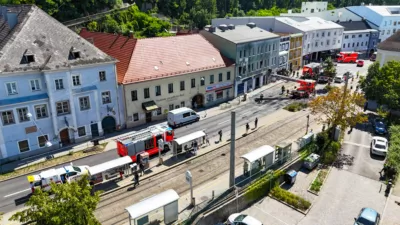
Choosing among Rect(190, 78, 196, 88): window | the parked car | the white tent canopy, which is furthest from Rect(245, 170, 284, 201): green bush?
Rect(190, 78, 196, 88): window

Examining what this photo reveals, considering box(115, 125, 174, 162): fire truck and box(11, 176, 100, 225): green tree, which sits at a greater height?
box(11, 176, 100, 225): green tree

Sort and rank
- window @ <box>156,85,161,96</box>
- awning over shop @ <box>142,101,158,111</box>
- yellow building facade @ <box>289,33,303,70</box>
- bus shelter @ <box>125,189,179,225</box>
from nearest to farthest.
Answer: bus shelter @ <box>125,189,179,225</box> → awning over shop @ <box>142,101,158,111</box> → window @ <box>156,85,161,96</box> → yellow building facade @ <box>289,33,303,70</box>

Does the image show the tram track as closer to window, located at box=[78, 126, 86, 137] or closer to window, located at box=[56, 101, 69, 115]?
window, located at box=[78, 126, 86, 137]

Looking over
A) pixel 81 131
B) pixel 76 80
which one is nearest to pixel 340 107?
pixel 76 80

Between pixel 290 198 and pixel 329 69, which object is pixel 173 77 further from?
pixel 329 69

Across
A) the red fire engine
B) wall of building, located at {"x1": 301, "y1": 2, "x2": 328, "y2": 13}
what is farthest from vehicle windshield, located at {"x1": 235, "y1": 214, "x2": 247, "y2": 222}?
wall of building, located at {"x1": 301, "y1": 2, "x2": 328, "y2": 13}

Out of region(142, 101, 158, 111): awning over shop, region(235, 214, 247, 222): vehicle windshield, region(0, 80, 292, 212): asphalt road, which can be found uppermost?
region(142, 101, 158, 111): awning over shop

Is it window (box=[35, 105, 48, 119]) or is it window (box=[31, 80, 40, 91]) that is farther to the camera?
window (box=[35, 105, 48, 119])

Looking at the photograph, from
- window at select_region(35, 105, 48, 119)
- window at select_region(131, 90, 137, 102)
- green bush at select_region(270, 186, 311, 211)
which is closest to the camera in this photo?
green bush at select_region(270, 186, 311, 211)

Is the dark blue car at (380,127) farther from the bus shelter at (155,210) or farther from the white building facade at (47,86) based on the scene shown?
the white building facade at (47,86)
